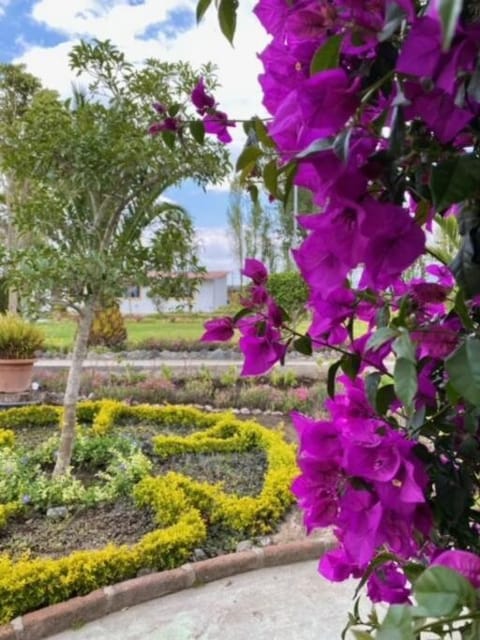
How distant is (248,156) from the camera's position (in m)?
0.52

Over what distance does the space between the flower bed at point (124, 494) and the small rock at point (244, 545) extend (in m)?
0.07

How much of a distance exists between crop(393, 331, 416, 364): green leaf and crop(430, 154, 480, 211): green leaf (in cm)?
9

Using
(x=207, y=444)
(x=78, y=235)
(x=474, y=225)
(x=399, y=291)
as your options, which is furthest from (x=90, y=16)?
(x=474, y=225)

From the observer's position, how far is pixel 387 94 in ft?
1.37

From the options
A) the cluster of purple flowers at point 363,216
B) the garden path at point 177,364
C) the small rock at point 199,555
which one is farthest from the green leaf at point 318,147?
the garden path at point 177,364

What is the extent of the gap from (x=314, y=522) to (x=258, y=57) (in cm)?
45

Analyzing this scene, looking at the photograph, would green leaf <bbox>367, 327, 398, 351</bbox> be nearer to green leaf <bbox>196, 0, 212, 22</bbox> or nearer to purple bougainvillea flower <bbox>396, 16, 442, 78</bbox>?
purple bougainvillea flower <bbox>396, 16, 442, 78</bbox>

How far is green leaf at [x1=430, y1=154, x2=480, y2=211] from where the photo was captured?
33 cm

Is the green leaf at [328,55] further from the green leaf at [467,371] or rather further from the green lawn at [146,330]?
the green lawn at [146,330]

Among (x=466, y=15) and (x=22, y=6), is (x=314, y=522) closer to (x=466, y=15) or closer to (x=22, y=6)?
(x=466, y=15)

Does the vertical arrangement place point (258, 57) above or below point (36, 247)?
below

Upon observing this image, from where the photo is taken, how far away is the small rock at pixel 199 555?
2.39 metres

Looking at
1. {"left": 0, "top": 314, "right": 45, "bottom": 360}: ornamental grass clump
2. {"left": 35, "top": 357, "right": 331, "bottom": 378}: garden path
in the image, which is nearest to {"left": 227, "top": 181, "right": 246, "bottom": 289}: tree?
{"left": 35, "top": 357, "right": 331, "bottom": 378}: garden path

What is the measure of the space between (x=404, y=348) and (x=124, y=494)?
2.84m
